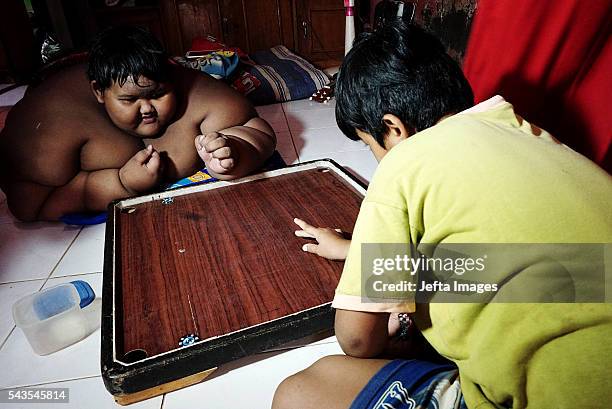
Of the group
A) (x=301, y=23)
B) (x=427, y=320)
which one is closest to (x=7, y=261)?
(x=427, y=320)

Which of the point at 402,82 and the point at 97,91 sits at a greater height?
the point at 402,82

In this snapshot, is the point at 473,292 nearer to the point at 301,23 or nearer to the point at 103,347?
the point at 103,347

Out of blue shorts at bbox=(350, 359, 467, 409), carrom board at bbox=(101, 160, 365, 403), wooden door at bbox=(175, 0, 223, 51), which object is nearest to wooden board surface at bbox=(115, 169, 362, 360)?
carrom board at bbox=(101, 160, 365, 403)

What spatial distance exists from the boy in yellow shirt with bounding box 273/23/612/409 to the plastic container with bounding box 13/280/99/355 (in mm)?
438

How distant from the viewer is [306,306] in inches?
28.1

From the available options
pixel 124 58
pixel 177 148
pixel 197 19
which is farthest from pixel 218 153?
pixel 197 19

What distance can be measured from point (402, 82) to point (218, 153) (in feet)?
2.06

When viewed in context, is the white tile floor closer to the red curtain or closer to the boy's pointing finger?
the boy's pointing finger

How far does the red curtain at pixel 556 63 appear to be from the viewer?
2.30ft

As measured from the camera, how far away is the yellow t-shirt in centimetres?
38

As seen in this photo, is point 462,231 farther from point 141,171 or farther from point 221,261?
point 141,171

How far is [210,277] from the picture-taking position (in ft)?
2.57

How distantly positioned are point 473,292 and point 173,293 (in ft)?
1.74

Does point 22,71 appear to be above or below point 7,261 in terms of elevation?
below
